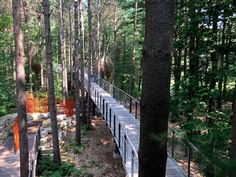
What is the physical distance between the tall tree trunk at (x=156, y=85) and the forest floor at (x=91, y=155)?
9.65 metres

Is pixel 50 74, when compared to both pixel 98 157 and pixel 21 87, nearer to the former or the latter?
pixel 21 87

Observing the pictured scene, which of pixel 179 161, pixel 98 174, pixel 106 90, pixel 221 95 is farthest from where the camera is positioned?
pixel 106 90

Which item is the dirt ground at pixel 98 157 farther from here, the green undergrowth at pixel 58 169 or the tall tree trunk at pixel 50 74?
the tall tree trunk at pixel 50 74

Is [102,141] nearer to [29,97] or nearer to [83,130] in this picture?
[83,130]

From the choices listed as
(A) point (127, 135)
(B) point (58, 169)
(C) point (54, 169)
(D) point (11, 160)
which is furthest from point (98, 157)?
(D) point (11, 160)

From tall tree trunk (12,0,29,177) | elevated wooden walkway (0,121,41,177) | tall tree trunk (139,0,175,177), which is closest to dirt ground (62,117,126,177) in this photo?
elevated wooden walkway (0,121,41,177)

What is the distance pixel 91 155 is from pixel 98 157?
0.57 metres

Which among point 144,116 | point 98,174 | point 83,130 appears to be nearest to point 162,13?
point 144,116

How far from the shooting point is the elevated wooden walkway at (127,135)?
25.8 feet

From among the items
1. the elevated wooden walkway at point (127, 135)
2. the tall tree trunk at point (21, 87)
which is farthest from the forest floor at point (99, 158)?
the tall tree trunk at point (21, 87)

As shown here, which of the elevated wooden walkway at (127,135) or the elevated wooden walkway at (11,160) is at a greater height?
the elevated wooden walkway at (127,135)

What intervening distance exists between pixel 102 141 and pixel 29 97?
7.92 m

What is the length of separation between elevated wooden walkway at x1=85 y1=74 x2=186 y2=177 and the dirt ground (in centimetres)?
170

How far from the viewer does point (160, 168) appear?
9.27 feet
